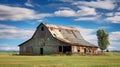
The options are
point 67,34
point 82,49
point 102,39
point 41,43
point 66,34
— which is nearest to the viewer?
point 41,43

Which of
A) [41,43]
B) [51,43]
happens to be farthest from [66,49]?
[41,43]

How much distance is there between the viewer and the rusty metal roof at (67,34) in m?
83.8

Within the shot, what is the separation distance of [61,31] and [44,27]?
682 cm

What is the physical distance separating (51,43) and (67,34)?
9.52 meters

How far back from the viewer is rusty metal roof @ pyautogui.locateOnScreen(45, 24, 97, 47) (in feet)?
275

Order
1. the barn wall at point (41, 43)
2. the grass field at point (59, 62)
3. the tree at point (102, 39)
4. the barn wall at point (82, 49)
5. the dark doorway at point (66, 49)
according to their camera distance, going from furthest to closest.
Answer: the tree at point (102, 39), the barn wall at point (41, 43), the dark doorway at point (66, 49), the barn wall at point (82, 49), the grass field at point (59, 62)

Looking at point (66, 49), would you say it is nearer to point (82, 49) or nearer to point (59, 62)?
point (82, 49)

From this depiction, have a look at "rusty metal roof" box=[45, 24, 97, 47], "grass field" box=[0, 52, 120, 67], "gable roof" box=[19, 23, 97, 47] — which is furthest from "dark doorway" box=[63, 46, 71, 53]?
"grass field" box=[0, 52, 120, 67]

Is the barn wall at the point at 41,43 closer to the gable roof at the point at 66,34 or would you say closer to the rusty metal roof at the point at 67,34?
the gable roof at the point at 66,34

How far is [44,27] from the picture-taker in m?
83.8

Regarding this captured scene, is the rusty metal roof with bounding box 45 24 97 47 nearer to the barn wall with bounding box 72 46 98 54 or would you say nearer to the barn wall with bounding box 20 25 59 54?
the barn wall with bounding box 72 46 98 54

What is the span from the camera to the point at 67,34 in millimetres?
89812

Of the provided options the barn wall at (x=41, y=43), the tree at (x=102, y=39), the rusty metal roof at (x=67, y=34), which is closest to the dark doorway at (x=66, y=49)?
the rusty metal roof at (x=67, y=34)

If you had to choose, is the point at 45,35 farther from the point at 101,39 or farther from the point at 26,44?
the point at 101,39
